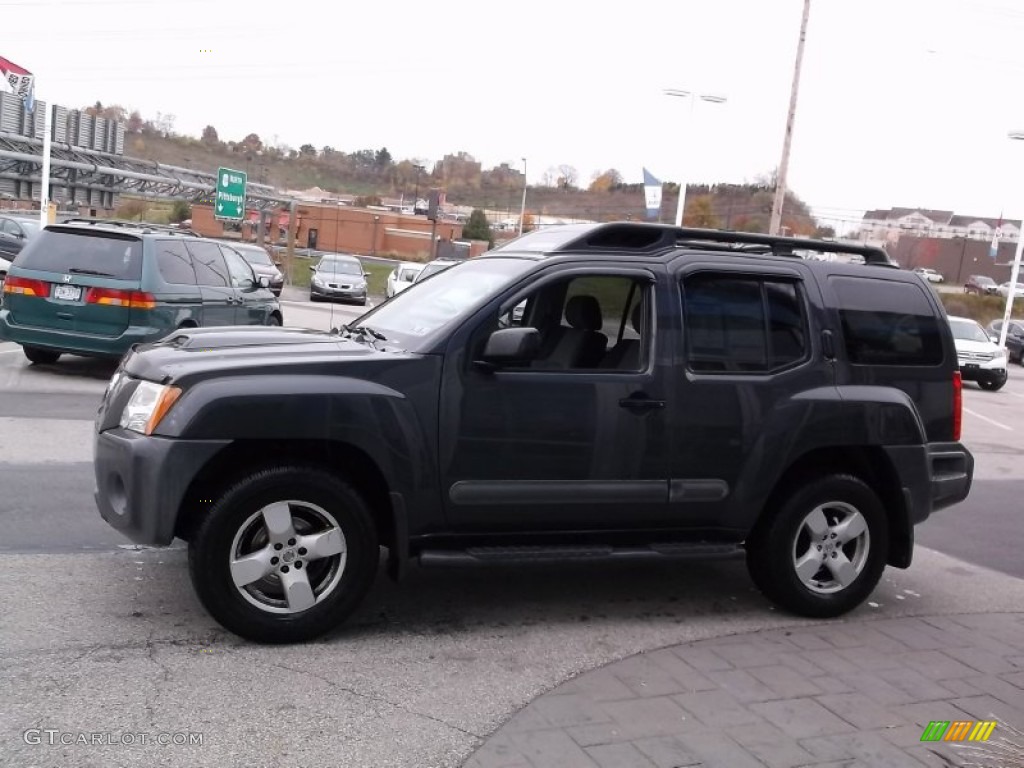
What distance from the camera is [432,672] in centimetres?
455

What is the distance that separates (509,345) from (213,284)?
29.0 feet

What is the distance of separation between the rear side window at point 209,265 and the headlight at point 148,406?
8175 mm

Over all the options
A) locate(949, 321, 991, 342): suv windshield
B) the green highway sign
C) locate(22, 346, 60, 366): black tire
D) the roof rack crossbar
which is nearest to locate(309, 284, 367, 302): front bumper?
the green highway sign

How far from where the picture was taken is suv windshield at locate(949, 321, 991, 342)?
79.6 ft

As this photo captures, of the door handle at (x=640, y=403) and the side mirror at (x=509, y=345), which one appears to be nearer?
the side mirror at (x=509, y=345)

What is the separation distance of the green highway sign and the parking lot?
2331cm

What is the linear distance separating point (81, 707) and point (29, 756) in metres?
0.38

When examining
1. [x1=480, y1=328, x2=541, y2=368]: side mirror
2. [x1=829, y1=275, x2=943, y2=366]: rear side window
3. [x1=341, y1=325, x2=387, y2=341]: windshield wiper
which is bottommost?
[x1=341, y1=325, x2=387, y2=341]: windshield wiper

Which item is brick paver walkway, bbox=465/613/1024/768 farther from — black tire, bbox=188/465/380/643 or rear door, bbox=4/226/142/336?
rear door, bbox=4/226/142/336

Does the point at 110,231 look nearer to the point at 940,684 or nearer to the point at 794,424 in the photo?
the point at 794,424

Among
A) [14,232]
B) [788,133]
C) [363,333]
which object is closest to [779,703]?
[363,333]

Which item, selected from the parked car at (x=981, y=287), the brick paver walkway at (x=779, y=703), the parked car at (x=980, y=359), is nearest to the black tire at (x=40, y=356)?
the brick paver walkway at (x=779, y=703)

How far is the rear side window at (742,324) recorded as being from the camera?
544cm

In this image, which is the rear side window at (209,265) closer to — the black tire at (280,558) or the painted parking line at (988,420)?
the black tire at (280,558)
